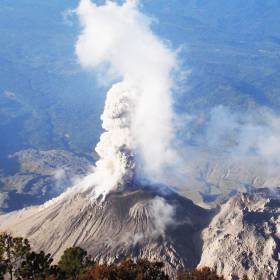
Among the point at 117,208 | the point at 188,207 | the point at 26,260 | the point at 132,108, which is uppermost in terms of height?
the point at 132,108

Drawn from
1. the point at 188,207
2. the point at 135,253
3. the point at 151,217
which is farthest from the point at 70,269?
the point at 188,207

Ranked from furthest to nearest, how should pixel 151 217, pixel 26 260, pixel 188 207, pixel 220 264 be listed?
1. pixel 188 207
2. pixel 151 217
3. pixel 220 264
4. pixel 26 260

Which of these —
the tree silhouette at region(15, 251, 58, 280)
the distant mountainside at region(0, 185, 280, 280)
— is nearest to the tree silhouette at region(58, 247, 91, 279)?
the tree silhouette at region(15, 251, 58, 280)

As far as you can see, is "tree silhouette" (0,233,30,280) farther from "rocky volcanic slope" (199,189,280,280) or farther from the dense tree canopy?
"rocky volcanic slope" (199,189,280,280)

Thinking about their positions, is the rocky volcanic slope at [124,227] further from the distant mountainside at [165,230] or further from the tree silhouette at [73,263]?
the tree silhouette at [73,263]

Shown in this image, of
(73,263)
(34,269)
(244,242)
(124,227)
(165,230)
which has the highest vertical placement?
(244,242)

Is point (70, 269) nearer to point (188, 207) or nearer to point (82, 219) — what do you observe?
point (82, 219)

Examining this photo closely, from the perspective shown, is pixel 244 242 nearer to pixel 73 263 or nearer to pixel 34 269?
pixel 73 263

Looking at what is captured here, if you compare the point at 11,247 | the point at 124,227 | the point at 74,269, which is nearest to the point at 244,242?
the point at 124,227
